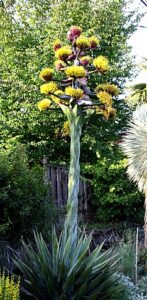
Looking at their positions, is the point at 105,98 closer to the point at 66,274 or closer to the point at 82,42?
the point at 82,42

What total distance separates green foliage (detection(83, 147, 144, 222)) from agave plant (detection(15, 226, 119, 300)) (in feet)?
18.1

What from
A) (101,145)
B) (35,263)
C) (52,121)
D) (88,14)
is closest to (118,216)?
(101,145)

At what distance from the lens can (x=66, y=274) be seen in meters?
Answer: 4.57

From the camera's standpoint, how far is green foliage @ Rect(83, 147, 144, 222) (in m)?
10.4

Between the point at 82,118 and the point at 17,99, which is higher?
the point at 17,99

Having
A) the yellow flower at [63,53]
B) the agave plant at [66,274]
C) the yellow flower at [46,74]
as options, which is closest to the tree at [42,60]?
the yellow flower at [63,53]

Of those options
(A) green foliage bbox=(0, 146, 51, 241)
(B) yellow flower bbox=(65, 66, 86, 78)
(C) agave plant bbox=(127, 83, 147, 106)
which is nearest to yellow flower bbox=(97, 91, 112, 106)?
(B) yellow flower bbox=(65, 66, 86, 78)

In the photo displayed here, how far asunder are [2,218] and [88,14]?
20.4 feet

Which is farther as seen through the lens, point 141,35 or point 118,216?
point 141,35

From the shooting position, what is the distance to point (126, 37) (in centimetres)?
1088

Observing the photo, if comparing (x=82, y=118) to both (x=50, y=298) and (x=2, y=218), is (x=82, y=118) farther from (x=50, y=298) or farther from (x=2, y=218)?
(x=50, y=298)

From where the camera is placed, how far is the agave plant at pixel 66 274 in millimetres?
4461

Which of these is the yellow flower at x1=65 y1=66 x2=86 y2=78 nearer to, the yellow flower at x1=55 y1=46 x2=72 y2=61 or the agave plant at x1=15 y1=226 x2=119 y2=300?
the yellow flower at x1=55 y1=46 x2=72 y2=61

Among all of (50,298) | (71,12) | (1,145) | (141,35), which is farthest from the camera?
(141,35)
